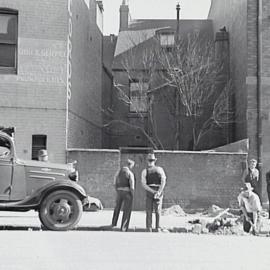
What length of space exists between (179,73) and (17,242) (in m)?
15.0

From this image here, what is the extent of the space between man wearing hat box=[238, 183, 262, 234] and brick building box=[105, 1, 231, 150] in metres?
12.6

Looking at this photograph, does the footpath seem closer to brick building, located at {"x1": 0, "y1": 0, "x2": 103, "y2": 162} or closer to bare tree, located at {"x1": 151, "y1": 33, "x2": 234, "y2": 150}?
brick building, located at {"x1": 0, "y1": 0, "x2": 103, "y2": 162}

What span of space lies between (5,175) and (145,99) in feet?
51.6

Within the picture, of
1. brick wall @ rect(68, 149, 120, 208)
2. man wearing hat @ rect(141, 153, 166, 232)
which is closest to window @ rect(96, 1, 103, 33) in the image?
brick wall @ rect(68, 149, 120, 208)

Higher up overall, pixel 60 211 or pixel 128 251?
pixel 60 211

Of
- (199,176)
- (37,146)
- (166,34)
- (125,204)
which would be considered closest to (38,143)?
(37,146)

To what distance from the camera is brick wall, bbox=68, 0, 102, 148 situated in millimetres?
21016

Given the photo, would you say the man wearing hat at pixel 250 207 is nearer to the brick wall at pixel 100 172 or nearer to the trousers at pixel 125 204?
the trousers at pixel 125 204

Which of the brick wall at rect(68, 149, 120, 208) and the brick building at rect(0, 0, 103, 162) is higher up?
the brick building at rect(0, 0, 103, 162)

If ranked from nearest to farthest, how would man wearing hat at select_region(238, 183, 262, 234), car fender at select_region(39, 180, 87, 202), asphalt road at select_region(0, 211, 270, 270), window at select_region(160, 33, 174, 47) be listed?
asphalt road at select_region(0, 211, 270, 270) → car fender at select_region(39, 180, 87, 202) → man wearing hat at select_region(238, 183, 262, 234) → window at select_region(160, 33, 174, 47)

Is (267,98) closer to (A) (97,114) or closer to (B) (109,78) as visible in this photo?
(A) (97,114)

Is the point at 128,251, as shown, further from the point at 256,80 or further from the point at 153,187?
the point at 256,80

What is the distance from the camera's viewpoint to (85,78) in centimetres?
2347

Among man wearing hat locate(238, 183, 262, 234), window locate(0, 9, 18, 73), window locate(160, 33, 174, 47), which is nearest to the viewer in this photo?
man wearing hat locate(238, 183, 262, 234)
